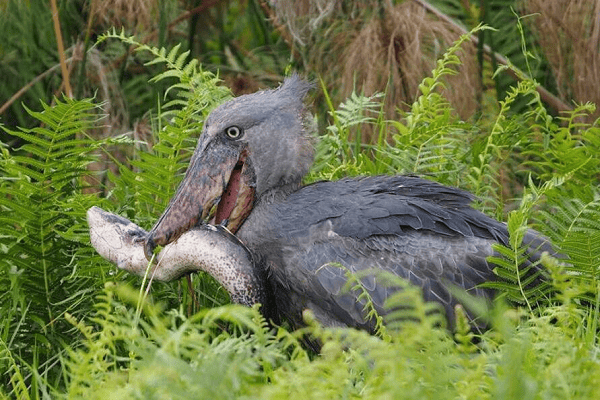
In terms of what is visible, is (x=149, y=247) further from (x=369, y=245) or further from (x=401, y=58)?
(x=401, y=58)

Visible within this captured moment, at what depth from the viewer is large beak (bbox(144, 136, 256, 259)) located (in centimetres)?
421

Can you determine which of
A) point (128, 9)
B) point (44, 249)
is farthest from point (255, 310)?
point (128, 9)

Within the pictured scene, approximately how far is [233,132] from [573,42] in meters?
2.29

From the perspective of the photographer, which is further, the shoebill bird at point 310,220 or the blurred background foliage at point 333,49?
the blurred background foliage at point 333,49

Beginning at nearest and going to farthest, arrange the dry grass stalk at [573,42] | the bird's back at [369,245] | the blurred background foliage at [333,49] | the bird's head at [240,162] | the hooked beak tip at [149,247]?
the bird's back at [369,245] → the hooked beak tip at [149,247] → the bird's head at [240,162] → the dry grass stalk at [573,42] → the blurred background foliage at [333,49]

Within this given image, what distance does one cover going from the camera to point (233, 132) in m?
4.31

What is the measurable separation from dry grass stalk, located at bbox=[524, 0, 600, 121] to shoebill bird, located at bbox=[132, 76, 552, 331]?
1769mm

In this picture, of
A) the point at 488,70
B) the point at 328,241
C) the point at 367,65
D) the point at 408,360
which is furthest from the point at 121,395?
the point at 488,70

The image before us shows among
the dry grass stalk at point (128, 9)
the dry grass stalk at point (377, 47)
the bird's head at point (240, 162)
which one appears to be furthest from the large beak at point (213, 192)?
the dry grass stalk at point (128, 9)

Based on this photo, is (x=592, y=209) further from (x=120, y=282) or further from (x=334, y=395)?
(x=334, y=395)

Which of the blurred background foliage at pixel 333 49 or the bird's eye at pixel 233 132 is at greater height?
the bird's eye at pixel 233 132

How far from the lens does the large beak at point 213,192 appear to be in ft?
13.8

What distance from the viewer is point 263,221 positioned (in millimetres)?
4199

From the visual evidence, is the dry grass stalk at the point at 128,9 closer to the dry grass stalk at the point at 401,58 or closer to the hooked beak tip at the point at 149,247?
the dry grass stalk at the point at 401,58
